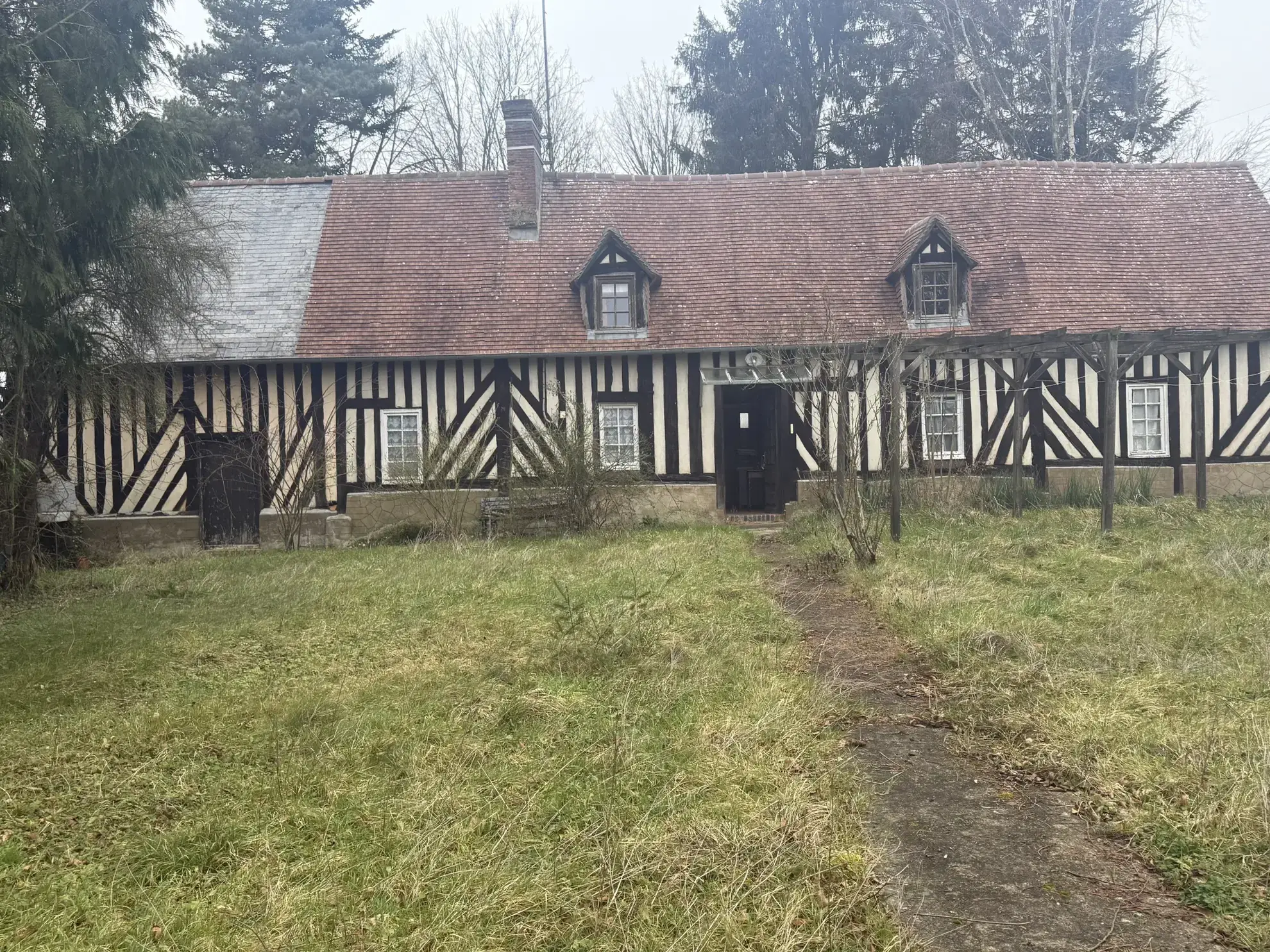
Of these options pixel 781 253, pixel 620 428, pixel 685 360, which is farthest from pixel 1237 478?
pixel 620 428

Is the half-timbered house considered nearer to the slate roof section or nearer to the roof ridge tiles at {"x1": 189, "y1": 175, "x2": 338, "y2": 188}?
the slate roof section

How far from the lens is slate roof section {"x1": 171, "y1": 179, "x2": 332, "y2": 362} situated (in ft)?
47.2

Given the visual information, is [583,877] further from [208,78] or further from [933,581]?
[208,78]

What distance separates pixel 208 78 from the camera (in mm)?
23812

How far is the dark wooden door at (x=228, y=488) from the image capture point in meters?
14.4

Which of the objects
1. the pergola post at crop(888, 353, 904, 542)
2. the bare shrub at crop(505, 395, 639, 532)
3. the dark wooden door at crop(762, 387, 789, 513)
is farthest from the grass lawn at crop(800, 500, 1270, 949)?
the dark wooden door at crop(762, 387, 789, 513)

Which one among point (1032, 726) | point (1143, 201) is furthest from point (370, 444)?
point (1143, 201)

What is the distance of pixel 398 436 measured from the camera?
14711 millimetres

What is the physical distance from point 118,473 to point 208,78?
47.0 feet

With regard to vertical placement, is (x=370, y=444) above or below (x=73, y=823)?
above

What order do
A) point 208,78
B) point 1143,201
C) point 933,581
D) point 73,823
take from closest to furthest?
point 73,823 < point 933,581 < point 1143,201 < point 208,78

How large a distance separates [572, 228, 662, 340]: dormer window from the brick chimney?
1.93 meters

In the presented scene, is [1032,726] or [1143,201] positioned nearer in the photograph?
[1032,726]

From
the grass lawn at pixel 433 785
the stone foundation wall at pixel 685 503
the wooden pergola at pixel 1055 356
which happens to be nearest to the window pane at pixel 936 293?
the wooden pergola at pixel 1055 356
